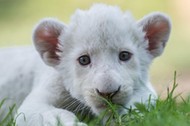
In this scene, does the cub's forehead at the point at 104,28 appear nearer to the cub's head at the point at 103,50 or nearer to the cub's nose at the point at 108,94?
the cub's head at the point at 103,50

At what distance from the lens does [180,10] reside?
19.0 m

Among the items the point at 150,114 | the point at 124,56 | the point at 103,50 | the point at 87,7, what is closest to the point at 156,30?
the point at 124,56

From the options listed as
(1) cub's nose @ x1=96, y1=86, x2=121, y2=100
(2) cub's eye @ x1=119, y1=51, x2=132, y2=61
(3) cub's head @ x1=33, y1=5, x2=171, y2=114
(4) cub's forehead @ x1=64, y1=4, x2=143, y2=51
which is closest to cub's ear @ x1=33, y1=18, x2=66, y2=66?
(3) cub's head @ x1=33, y1=5, x2=171, y2=114

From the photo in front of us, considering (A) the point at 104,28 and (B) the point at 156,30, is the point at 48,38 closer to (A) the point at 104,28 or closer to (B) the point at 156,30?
(A) the point at 104,28

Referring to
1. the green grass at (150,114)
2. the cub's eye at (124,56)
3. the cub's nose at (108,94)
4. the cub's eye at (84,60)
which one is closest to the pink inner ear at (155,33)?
the cub's eye at (124,56)

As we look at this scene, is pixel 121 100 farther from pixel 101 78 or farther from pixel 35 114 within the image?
pixel 35 114

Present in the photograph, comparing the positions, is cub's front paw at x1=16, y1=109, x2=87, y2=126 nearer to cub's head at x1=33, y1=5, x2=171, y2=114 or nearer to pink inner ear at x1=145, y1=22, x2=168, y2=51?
cub's head at x1=33, y1=5, x2=171, y2=114

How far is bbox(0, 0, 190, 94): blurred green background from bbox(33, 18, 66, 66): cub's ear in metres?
7.46

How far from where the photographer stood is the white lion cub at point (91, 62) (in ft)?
22.8

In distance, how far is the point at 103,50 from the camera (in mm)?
7090

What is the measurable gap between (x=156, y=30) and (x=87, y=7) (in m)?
9.77

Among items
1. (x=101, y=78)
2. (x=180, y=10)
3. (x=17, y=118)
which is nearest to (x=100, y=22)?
(x=101, y=78)

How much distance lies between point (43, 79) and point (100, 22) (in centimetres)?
110

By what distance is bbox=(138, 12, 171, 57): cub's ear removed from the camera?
779cm
